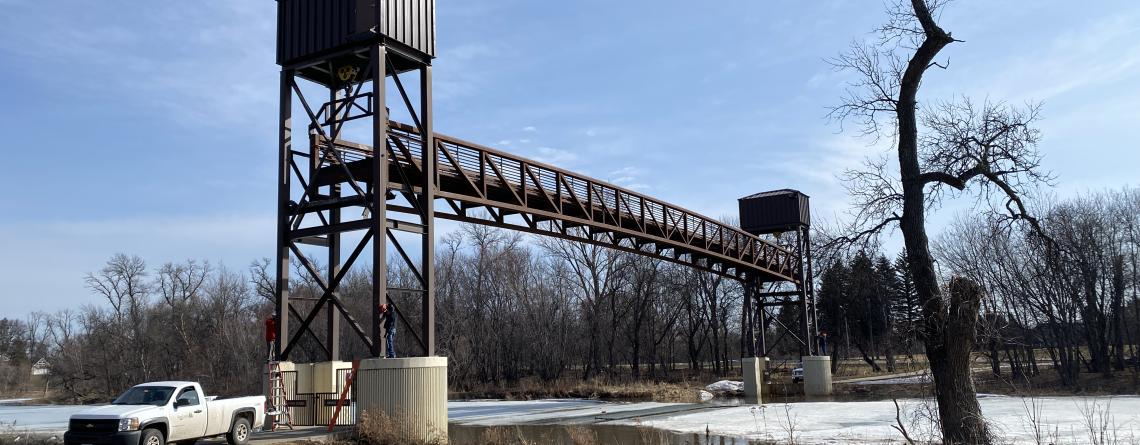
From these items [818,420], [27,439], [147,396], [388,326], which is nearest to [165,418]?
[147,396]

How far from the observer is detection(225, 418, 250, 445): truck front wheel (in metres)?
18.1

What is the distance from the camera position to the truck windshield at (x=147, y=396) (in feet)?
56.7

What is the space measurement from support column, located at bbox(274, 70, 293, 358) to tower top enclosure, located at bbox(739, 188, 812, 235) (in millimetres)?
30201

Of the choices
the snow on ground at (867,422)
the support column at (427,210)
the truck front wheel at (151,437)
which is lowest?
the snow on ground at (867,422)

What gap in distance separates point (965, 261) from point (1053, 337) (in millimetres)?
9296

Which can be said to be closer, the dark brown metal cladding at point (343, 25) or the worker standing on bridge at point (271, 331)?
the dark brown metal cladding at point (343, 25)

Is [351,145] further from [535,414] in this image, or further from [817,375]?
[817,375]

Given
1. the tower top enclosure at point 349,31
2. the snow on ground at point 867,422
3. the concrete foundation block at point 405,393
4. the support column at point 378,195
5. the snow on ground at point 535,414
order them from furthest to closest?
1. the snow on ground at point 535,414
2. the tower top enclosure at point 349,31
3. the support column at point 378,195
4. the concrete foundation block at point 405,393
5. the snow on ground at point 867,422

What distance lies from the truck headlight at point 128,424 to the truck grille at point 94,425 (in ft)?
0.31

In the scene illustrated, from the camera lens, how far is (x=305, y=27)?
21.5 metres

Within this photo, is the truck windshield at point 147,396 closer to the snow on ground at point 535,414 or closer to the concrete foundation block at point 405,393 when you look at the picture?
the concrete foundation block at point 405,393

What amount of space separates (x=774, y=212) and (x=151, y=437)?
118 ft

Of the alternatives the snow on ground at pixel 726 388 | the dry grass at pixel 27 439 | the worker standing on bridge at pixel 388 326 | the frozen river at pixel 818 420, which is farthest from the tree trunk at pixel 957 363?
the snow on ground at pixel 726 388

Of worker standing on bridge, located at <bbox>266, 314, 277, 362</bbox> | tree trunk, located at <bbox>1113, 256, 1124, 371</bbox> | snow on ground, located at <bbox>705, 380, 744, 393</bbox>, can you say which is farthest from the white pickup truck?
tree trunk, located at <bbox>1113, 256, 1124, 371</bbox>
